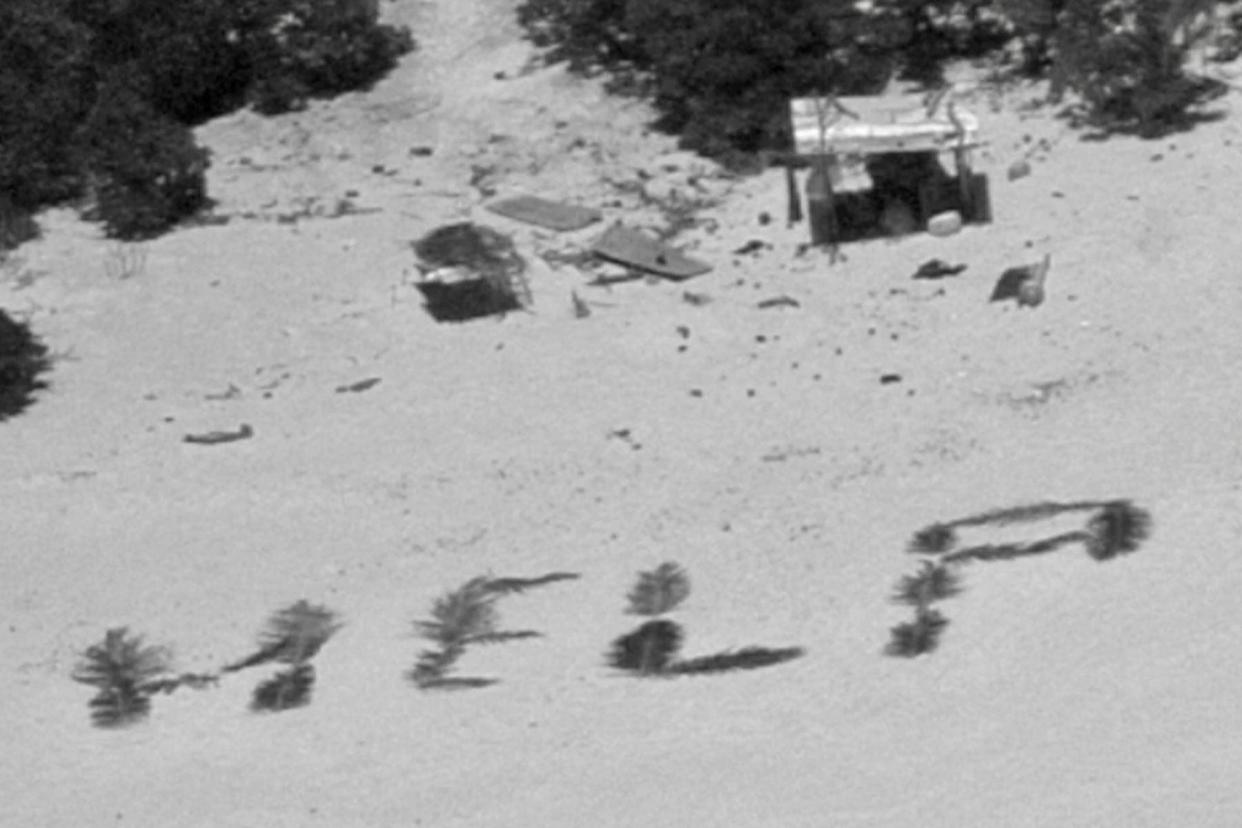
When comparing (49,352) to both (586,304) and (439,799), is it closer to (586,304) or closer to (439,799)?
(586,304)

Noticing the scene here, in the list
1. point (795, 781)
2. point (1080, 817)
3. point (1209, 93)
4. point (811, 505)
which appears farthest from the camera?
point (1209, 93)

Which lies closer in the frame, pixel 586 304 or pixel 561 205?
pixel 586 304

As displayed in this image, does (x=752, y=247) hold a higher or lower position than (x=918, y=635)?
lower

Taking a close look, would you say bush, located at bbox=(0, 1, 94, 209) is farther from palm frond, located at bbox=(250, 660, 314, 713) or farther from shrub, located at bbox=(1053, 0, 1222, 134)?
palm frond, located at bbox=(250, 660, 314, 713)

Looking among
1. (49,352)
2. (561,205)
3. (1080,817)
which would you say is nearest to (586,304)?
(561,205)

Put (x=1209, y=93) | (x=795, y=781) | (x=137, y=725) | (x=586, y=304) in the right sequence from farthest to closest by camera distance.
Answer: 1. (x=1209, y=93)
2. (x=586, y=304)
3. (x=137, y=725)
4. (x=795, y=781)

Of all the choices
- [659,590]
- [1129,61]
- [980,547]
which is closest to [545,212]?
[1129,61]

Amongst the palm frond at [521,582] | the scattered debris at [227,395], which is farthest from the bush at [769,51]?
the palm frond at [521,582]

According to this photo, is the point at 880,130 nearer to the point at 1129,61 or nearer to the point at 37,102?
the point at 1129,61
